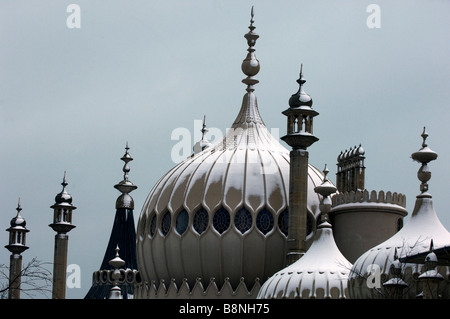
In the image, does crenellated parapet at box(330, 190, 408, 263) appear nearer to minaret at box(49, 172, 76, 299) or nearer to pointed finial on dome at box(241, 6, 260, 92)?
pointed finial on dome at box(241, 6, 260, 92)

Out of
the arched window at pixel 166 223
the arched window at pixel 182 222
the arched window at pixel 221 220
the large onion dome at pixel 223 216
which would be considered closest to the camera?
the large onion dome at pixel 223 216

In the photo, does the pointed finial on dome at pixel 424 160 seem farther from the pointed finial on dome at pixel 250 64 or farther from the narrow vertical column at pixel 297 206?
the pointed finial on dome at pixel 250 64

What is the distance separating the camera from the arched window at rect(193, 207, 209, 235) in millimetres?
48219

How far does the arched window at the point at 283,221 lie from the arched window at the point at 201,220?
2520 mm

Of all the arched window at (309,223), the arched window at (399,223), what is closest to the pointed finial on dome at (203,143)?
the arched window at (309,223)

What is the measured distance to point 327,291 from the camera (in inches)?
1594

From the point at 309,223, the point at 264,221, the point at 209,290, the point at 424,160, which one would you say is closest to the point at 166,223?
the point at 209,290

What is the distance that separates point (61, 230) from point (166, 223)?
9587 mm

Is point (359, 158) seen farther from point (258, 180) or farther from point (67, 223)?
point (67, 223)

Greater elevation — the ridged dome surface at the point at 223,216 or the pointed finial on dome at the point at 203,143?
the pointed finial on dome at the point at 203,143

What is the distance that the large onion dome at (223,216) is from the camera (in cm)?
4762
